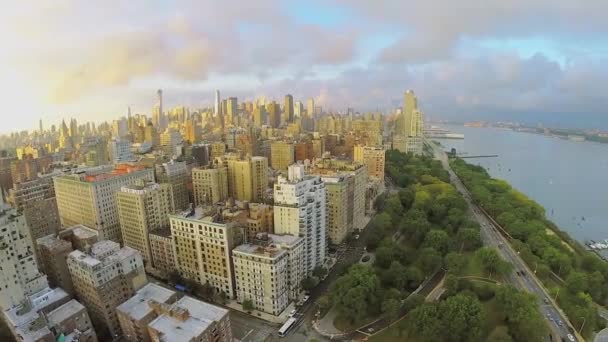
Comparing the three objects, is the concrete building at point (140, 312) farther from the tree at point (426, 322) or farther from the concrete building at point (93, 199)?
the tree at point (426, 322)

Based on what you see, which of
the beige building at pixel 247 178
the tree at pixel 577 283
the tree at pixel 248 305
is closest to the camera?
the tree at pixel 248 305

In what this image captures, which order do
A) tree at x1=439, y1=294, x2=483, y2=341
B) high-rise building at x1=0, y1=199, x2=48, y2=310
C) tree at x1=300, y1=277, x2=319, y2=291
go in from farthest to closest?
tree at x1=300, y1=277, x2=319, y2=291 < tree at x1=439, y1=294, x2=483, y2=341 < high-rise building at x1=0, y1=199, x2=48, y2=310

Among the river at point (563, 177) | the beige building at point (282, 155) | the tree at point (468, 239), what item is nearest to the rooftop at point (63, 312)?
the tree at point (468, 239)

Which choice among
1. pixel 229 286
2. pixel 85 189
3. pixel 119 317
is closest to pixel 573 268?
pixel 229 286

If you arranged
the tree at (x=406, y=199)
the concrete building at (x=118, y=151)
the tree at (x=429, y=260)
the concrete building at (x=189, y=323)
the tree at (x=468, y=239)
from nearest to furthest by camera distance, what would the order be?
the concrete building at (x=189, y=323)
the tree at (x=429, y=260)
the tree at (x=468, y=239)
the tree at (x=406, y=199)
the concrete building at (x=118, y=151)

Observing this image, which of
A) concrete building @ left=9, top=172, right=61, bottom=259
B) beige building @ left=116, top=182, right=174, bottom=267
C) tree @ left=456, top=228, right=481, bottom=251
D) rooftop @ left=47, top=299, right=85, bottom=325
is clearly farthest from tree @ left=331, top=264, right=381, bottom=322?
concrete building @ left=9, top=172, right=61, bottom=259

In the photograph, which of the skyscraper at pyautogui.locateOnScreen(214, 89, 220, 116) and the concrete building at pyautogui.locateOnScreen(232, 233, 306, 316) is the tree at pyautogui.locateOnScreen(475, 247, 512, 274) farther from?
the skyscraper at pyautogui.locateOnScreen(214, 89, 220, 116)
